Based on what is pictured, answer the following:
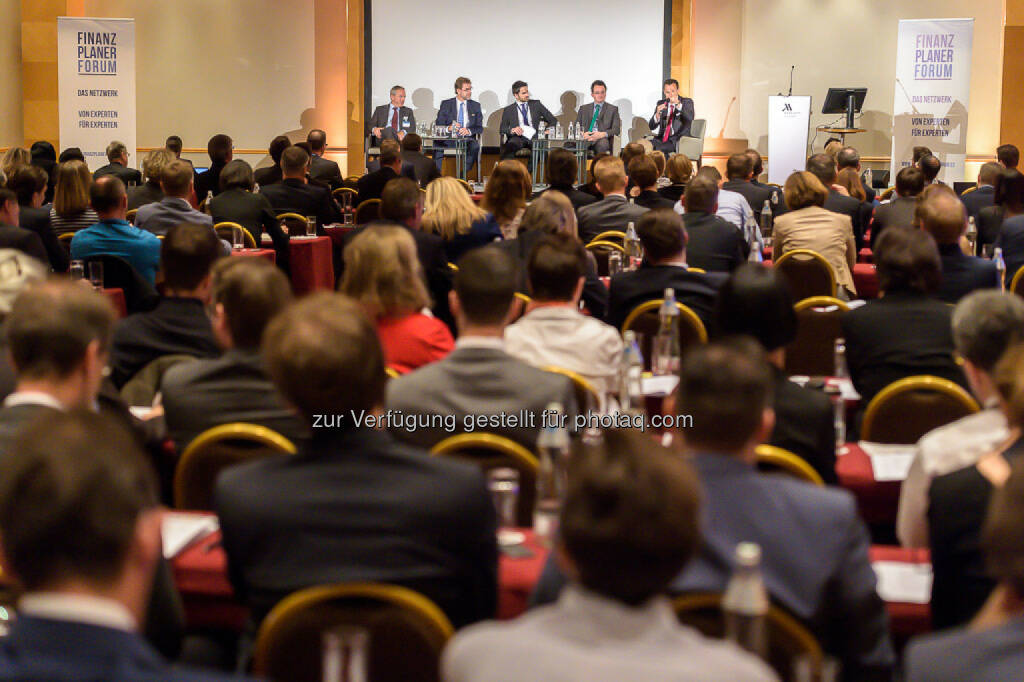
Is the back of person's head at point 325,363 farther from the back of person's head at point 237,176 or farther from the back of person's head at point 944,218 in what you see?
the back of person's head at point 237,176

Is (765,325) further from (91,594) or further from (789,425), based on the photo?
(91,594)

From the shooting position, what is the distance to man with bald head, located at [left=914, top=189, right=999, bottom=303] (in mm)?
A: 5391

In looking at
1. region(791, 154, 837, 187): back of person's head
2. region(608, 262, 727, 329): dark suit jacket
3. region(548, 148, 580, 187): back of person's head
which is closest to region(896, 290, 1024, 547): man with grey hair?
region(608, 262, 727, 329): dark suit jacket

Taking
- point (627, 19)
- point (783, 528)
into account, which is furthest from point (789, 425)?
point (627, 19)

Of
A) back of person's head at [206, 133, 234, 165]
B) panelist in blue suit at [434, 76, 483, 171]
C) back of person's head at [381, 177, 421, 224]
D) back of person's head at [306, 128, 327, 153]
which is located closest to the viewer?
back of person's head at [381, 177, 421, 224]

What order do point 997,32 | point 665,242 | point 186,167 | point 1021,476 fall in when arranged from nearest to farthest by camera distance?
1. point 1021,476
2. point 665,242
3. point 186,167
4. point 997,32

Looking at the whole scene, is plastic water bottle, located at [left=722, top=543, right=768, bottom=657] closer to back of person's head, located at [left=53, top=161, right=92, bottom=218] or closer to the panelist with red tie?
back of person's head, located at [left=53, top=161, right=92, bottom=218]

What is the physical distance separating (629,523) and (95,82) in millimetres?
13552

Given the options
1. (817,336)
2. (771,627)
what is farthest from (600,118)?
(771,627)

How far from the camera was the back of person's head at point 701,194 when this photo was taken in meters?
7.03

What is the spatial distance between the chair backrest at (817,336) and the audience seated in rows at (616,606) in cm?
388

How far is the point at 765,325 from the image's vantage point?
3305 millimetres

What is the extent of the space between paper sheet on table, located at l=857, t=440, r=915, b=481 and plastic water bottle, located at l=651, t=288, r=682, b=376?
3.14 feet

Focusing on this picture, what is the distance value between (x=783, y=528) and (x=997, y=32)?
638 inches
